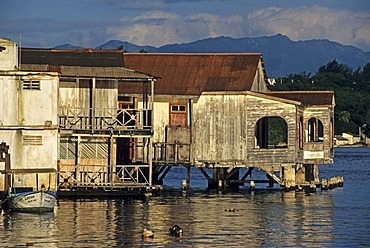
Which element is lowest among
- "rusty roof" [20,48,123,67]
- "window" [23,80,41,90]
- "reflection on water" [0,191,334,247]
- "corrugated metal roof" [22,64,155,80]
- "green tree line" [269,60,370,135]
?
"reflection on water" [0,191,334,247]

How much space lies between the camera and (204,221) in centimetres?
4672

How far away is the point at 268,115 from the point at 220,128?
276cm

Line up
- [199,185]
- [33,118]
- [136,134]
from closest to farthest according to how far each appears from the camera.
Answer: [33,118]
[136,134]
[199,185]

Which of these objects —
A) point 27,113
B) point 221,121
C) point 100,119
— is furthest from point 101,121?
point 221,121

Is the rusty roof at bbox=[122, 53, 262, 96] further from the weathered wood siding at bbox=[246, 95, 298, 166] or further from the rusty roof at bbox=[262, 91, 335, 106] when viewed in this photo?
the rusty roof at bbox=[262, 91, 335, 106]

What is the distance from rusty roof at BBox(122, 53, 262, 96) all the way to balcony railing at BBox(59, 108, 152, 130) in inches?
162

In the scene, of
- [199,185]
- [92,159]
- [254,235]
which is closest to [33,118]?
[92,159]

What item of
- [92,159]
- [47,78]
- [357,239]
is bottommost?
[357,239]

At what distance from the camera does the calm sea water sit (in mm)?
40031

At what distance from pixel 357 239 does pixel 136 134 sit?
17.7m

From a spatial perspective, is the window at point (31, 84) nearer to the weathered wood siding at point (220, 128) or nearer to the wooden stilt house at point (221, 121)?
the wooden stilt house at point (221, 121)

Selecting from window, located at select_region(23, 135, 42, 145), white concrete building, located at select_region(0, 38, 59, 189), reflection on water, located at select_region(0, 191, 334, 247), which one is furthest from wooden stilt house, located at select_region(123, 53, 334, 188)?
window, located at select_region(23, 135, 42, 145)

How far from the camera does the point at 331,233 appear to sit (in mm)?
42938

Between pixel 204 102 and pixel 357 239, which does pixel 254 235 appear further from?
pixel 204 102
